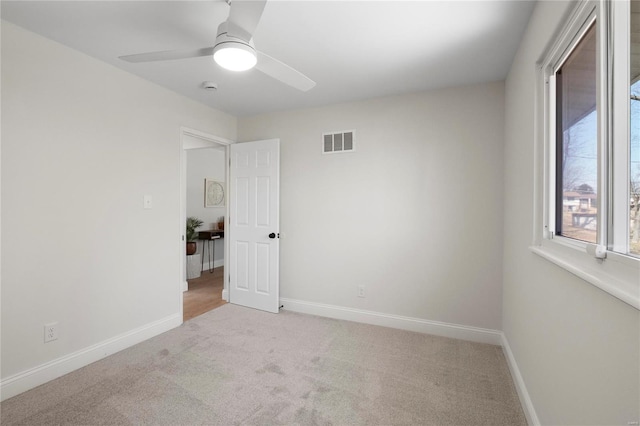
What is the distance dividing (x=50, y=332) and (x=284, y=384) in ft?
5.75

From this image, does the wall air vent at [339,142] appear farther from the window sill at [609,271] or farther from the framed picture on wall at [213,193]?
the framed picture on wall at [213,193]

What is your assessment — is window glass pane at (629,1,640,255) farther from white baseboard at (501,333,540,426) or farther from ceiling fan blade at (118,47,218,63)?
ceiling fan blade at (118,47,218,63)

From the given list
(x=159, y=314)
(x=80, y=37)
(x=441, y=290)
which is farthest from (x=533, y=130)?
(x=159, y=314)

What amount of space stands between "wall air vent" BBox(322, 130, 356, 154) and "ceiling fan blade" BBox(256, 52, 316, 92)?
139 cm

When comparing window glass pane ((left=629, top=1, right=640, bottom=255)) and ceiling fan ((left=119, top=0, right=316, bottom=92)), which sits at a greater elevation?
ceiling fan ((left=119, top=0, right=316, bottom=92))

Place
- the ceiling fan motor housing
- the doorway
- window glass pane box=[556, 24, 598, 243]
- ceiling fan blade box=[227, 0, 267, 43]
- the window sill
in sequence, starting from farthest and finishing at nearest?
the doorway → the ceiling fan motor housing → ceiling fan blade box=[227, 0, 267, 43] → window glass pane box=[556, 24, 598, 243] → the window sill

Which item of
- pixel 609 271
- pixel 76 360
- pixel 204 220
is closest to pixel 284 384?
pixel 76 360

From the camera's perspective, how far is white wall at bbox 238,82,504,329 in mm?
2787

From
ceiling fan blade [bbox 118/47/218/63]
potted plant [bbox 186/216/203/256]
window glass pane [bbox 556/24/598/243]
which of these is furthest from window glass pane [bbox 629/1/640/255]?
potted plant [bbox 186/216/203/256]

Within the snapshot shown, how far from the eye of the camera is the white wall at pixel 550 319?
854mm

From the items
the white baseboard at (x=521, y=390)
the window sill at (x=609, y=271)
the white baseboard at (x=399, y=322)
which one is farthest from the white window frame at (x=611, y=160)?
the white baseboard at (x=399, y=322)

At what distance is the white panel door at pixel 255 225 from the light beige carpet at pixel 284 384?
79cm

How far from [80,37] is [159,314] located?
2432mm

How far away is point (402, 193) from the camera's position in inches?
121
